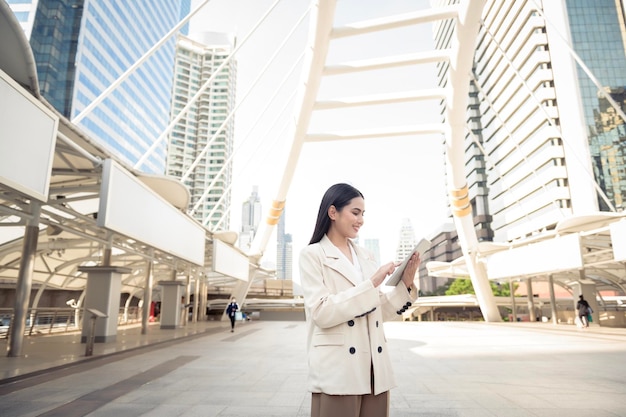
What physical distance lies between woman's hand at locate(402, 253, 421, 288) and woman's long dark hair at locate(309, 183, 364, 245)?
0.41m

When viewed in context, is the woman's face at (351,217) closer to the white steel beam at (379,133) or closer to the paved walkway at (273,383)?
the paved walkway at (273,383)

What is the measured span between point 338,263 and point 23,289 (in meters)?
9.96

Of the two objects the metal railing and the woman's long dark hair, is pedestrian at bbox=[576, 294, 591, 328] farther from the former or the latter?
the woman's long dark hair

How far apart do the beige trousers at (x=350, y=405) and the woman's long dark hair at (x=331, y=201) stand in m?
0.72

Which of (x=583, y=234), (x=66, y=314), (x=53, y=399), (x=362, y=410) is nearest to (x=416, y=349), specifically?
(x=53, y=399)

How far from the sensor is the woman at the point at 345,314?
1819 mm

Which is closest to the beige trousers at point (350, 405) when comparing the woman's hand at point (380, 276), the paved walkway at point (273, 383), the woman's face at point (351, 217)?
the woman's hand at point (380, 276)

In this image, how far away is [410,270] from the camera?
1976mm

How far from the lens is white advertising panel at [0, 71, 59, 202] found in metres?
6.70

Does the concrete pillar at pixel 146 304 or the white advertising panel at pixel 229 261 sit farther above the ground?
the white advertising panel at pixel 229 261

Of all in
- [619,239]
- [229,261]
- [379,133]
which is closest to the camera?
[619,239]

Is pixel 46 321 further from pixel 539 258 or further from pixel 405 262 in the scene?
pixel 539 258

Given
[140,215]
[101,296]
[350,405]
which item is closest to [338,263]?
[350,405]

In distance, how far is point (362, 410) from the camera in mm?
1925
